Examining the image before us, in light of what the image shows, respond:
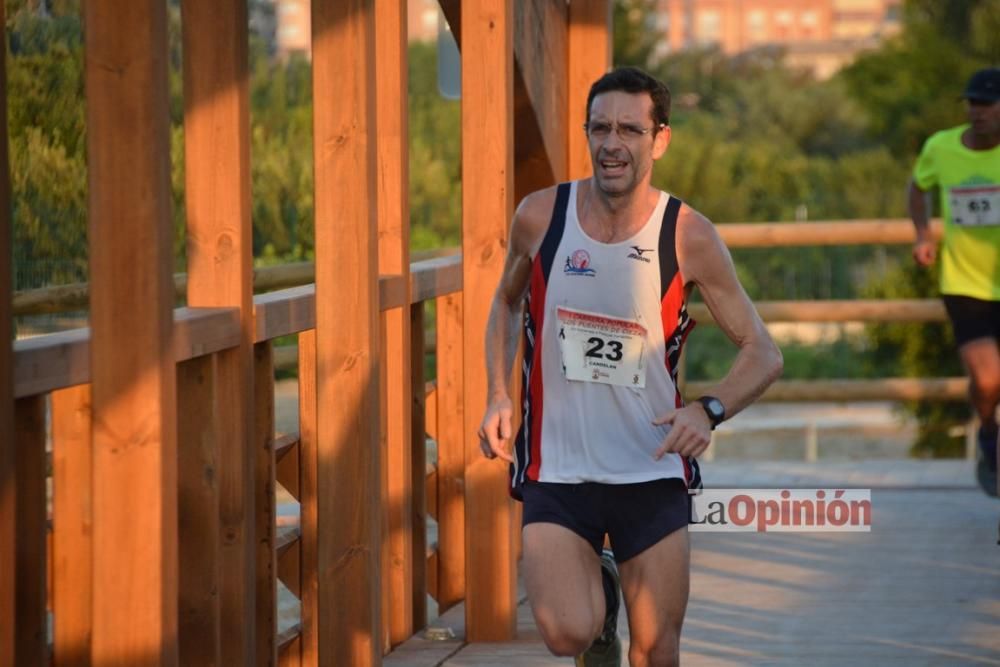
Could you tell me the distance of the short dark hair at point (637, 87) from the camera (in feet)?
14.7

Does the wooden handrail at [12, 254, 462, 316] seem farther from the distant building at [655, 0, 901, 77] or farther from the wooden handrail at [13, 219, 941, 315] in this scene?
the distant building at [655, 0, 901, 77]

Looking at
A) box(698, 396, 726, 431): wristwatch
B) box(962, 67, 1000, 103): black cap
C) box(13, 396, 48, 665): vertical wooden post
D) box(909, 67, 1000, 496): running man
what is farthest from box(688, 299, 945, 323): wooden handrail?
box(13, 396, 48, 665): vertical wooden post

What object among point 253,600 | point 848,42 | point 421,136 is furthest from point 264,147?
point 848,42

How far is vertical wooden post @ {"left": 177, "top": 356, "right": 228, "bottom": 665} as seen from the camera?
4688 millimetres

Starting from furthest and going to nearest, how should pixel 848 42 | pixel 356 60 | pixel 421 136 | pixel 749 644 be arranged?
1. pixel 848 42
2. pixel 421 136
3. pixel 749 644
4. pixel 356 60

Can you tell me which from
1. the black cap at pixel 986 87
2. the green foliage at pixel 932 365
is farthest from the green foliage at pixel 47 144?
the green foliage at pixel 932 365

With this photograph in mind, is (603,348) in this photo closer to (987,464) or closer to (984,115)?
(984,115)

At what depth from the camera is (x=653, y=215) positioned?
4.48 meters

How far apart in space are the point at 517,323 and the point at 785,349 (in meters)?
40.3

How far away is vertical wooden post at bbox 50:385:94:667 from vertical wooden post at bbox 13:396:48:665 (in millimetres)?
137

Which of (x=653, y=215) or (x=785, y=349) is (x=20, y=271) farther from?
(x=785, y=349)

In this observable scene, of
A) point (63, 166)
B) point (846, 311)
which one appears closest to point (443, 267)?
point (63, 166)

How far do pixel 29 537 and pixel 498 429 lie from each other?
1.05 metres

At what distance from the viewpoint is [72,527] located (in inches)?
165
